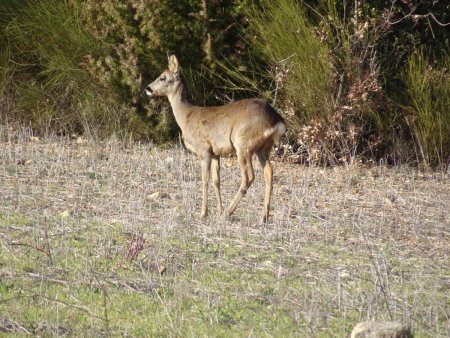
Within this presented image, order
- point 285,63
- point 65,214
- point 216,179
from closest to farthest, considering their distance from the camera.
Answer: point 65,214 < point 216,179 < point 285,63

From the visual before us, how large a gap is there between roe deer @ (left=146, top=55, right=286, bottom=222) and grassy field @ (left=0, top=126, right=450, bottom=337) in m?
0.35

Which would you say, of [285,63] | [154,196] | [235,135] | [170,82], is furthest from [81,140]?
[235,135]

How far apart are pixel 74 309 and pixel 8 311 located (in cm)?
40

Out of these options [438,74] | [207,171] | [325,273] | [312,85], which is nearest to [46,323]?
[325,273]

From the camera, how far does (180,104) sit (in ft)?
37.3

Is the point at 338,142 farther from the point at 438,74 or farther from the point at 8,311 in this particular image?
the point at 8,311

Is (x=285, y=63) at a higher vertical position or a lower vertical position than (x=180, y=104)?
higher

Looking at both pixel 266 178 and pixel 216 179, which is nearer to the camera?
pixel 266 178

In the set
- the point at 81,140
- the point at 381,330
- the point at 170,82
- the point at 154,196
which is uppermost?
the point at 170,82

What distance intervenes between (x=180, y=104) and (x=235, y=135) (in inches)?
53.5

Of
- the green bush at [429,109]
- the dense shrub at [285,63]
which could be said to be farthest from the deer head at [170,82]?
the green bush at [429,109]

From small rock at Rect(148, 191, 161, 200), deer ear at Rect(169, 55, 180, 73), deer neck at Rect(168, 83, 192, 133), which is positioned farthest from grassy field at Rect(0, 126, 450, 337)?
deer ear at Rect(169, 55, 180, 73)

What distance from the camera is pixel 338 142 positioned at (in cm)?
1441

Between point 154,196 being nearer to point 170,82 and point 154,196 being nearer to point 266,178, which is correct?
point 266,178
